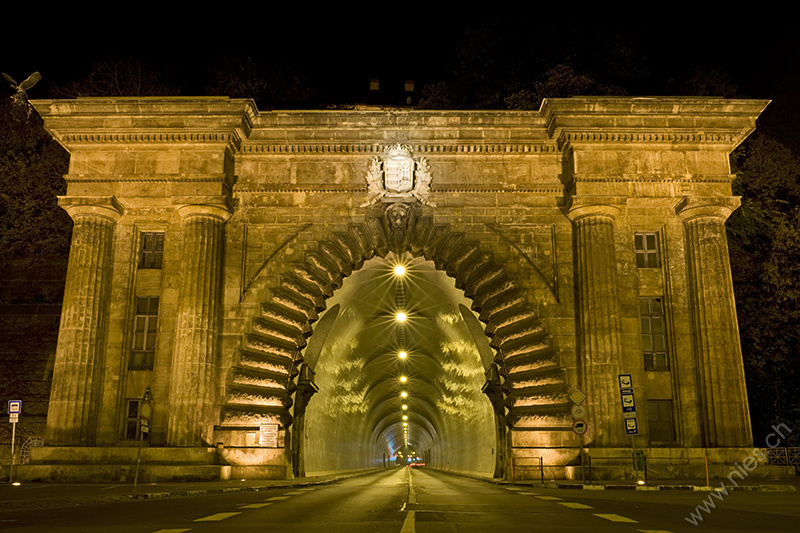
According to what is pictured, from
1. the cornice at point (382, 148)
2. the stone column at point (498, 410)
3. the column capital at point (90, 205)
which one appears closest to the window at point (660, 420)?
the stone column at point (498, 410)

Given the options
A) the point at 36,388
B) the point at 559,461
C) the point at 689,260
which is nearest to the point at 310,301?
the point at 559,461

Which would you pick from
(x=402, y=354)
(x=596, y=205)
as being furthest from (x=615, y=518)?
(x=402, y=354)

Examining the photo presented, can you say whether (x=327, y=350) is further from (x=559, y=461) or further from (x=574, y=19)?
(x=574, y=19)

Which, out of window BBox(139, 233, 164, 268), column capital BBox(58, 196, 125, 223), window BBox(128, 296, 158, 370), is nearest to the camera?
column capital BBox(58, 196, 125, 223)

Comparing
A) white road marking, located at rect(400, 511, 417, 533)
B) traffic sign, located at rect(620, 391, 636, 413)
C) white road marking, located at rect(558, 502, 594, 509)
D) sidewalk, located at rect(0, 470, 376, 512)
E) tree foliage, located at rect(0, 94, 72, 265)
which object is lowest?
white road marking, located at rect(400, 511, 417, 533)

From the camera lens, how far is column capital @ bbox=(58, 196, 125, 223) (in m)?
25.2

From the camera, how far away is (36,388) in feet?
112

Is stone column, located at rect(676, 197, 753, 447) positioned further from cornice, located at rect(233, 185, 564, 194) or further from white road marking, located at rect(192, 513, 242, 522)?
white road marking, located at rect(192, 513, 242, 522)

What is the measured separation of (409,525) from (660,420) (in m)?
16.6

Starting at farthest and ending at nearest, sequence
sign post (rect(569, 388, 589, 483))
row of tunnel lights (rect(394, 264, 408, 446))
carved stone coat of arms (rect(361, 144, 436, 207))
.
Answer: row of tunnel lights (rect(394, 264, 408, 446)) < carved stone coat of arms (rect(361, 144, 436, 207)) < sign post (rect(569, 388, 589, 483))

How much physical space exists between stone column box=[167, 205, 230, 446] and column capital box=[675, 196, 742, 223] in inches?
554

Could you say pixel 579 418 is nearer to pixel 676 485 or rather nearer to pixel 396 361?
pixel 676 485

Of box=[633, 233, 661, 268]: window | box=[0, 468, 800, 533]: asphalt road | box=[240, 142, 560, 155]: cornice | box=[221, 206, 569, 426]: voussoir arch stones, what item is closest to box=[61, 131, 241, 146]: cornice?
box=[240, 142, 560, 155]: cornice

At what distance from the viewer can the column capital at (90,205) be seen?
993 inches
